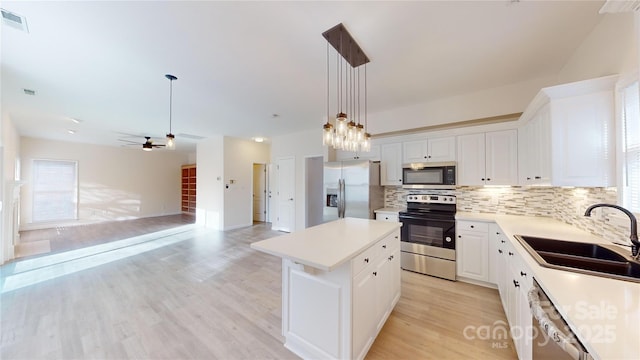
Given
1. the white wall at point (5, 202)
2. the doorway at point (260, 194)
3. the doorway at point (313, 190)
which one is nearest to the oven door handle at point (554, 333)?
the doorway at point (313, 190)

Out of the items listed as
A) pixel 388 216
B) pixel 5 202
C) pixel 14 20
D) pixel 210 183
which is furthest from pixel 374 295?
pixel 210 183

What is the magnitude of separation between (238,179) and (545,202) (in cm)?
661

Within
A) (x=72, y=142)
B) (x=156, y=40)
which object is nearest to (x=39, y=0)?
(x=156, y=40)

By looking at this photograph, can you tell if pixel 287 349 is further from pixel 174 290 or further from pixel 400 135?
pixel 400 135

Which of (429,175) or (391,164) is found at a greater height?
(391,164)

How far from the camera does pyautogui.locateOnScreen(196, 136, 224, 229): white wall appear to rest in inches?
246

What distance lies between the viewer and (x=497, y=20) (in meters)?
1.87

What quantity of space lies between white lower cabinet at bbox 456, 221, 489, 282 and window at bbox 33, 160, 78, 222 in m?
10.4

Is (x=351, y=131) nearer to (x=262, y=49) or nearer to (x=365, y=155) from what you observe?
(x=262, y=49)

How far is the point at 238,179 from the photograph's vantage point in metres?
6.58

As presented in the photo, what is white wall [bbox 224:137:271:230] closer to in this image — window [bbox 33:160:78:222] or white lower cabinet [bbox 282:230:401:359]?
white lower cabinet [bbox 282:230:401:359]

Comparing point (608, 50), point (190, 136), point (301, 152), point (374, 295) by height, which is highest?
point (190, 136)

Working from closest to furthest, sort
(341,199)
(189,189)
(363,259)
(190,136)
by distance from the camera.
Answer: (363,259), (341,199), (190,136), (189,189)

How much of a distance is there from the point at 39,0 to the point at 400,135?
4.30 meters
